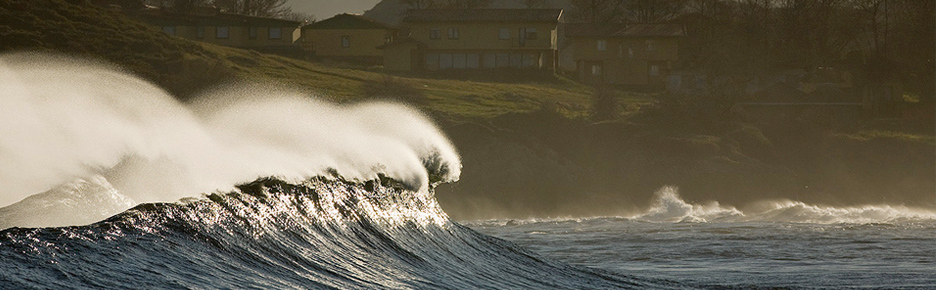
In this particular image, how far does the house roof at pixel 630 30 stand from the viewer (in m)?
86.3

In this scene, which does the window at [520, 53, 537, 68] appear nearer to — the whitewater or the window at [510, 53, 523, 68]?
the window at [510, 53, 523, 68]

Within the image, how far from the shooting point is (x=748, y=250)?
75.0ft

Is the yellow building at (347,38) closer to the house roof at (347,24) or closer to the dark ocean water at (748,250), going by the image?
the house roof at (347,24)

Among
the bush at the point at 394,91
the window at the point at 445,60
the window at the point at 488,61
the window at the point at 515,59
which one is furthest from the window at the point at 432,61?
the bush at the point at 394,91

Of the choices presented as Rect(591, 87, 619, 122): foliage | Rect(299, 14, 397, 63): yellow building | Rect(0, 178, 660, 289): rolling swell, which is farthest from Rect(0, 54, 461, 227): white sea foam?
Rect(299, 14, 397, 63): yellow building

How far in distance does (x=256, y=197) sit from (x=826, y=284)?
7622mm

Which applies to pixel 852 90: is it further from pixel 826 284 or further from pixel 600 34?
pixel 826 284

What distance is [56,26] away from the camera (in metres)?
66.3

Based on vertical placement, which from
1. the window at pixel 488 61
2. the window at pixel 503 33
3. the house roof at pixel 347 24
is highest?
the house roof at pixel 347 24

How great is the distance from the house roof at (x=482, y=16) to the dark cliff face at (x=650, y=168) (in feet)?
117

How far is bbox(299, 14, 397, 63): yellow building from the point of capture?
300ft

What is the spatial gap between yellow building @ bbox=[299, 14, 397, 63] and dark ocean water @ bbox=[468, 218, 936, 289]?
5756cm

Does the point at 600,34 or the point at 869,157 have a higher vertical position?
the point at 600,34

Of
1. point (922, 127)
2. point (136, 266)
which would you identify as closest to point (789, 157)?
point (922, 127)
